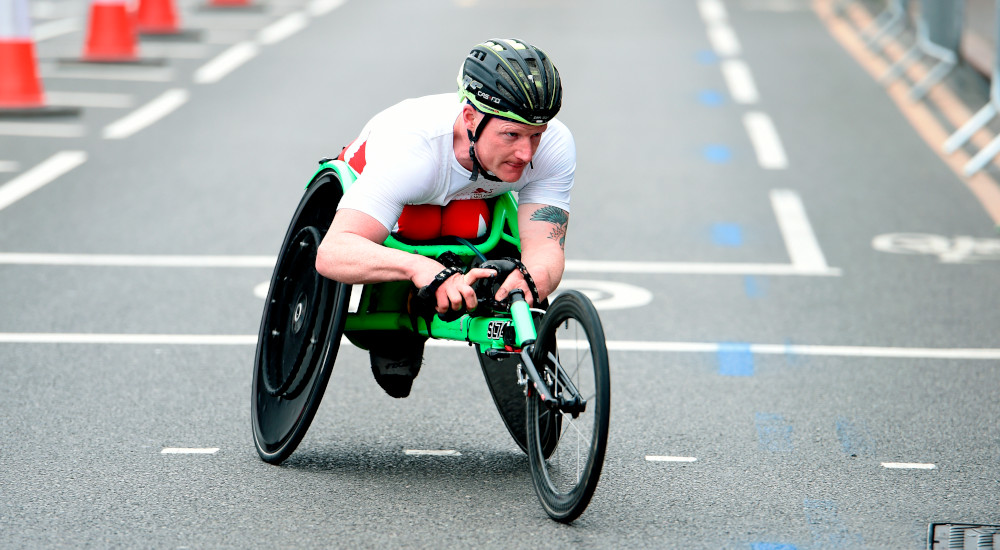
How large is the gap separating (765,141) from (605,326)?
215 inches

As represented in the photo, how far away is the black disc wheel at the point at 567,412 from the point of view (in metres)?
4.06

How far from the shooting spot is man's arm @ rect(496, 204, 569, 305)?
465cm

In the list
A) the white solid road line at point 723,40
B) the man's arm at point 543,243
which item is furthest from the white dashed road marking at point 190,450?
the white solid road line at point 723,40

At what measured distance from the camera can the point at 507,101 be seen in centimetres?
438

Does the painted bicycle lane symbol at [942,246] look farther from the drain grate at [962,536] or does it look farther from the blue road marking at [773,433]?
the drain grate at [962,536]

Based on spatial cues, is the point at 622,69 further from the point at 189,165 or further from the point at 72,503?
the point at 72,503

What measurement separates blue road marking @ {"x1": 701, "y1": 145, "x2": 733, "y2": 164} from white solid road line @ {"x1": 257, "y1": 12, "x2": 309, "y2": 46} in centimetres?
738

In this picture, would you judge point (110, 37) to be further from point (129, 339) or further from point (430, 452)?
point (430, 452)

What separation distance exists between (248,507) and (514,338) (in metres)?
1.01

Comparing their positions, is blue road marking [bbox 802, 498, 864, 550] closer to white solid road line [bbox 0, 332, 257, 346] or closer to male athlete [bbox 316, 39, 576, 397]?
male athlete [bbox 316, 39, 576, 397]

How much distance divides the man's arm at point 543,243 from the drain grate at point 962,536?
4.68ft

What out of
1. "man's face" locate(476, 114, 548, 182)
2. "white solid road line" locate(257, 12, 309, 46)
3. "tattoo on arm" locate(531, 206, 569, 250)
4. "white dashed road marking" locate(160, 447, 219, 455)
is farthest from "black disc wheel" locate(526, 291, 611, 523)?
"white solid road line" locate(257, 12, 309, 46)

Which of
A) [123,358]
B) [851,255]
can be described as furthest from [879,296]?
[123,358]

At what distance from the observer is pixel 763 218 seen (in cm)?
941
